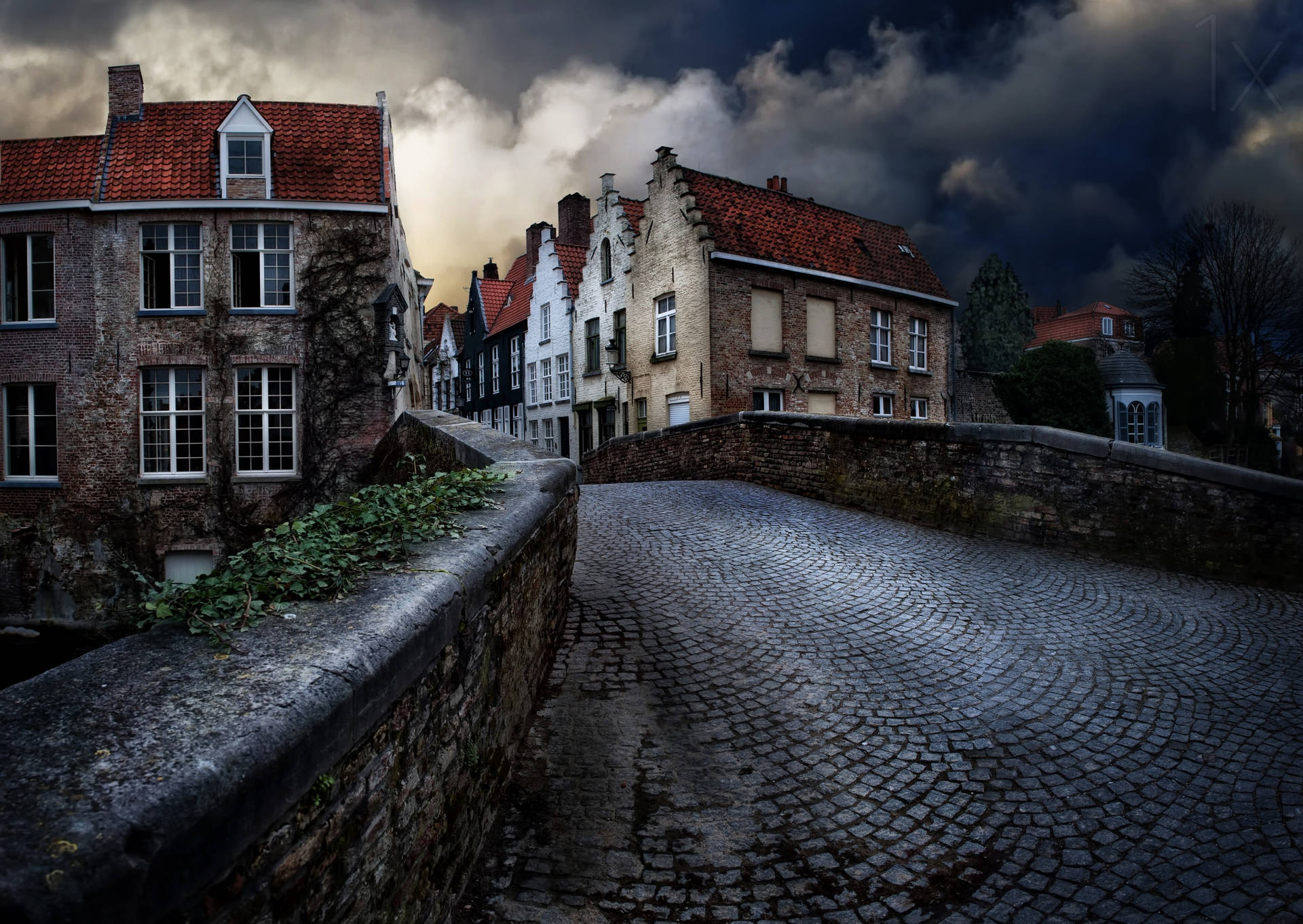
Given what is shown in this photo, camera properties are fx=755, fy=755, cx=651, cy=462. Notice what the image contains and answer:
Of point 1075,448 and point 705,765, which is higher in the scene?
point 1075,448

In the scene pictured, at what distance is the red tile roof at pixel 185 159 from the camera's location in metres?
18.4

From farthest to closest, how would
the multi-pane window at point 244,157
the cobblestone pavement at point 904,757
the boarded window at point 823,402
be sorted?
1. the boarded window at point 823,402
2. the multi-pane window at point 244,157
3. the cobblestone pavement at point 904,757

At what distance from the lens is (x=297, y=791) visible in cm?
176

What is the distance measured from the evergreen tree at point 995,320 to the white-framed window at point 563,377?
27.2 metres

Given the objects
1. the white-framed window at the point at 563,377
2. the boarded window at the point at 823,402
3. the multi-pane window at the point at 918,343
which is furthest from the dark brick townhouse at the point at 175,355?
the multi-pane window at the point at 918,343

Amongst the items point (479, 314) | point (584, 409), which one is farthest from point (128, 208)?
point (479, 314)

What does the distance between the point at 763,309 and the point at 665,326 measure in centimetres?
296

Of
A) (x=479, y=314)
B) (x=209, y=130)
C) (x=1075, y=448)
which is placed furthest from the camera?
(x=479, y=314)

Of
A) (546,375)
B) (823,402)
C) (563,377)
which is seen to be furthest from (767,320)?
(546,375)

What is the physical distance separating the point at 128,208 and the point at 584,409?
45.8 ft

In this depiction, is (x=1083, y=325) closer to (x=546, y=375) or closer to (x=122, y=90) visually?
(x=546, y=375)

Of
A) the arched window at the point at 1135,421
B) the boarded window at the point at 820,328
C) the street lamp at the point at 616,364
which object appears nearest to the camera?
the boarded window at the point at 820,328

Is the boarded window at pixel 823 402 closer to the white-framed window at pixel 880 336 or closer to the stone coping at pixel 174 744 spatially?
the white-framed window at pixel 880 336

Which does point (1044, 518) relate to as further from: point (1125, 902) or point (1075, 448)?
point (1125, 902)
